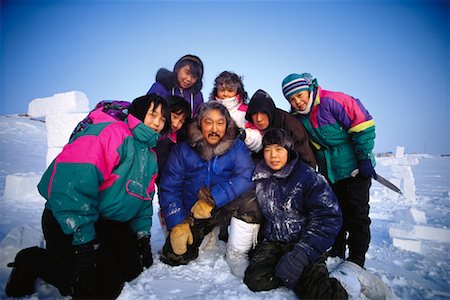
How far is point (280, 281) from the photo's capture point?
2.11m

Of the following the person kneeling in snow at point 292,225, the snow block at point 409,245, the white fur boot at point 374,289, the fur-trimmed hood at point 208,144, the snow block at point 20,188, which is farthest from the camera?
the snow block at point 20,188

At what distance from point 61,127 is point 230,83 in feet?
14.0

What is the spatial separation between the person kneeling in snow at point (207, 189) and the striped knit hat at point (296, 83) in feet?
2.58

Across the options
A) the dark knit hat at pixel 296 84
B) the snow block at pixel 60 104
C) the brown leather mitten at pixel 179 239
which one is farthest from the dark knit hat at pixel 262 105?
the snow block at pixel 60 104

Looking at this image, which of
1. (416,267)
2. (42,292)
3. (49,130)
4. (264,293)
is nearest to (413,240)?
(416,267)

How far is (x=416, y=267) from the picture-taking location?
3.05 meters

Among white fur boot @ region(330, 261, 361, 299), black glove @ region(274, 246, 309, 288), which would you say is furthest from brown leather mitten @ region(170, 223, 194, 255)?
white fur boot @ region(330, 261, 361, 299)

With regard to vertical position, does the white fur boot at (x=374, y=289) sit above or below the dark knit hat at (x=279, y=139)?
below

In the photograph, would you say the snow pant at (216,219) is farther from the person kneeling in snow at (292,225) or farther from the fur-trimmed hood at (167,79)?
the fur-trimmed hood at (167,79)

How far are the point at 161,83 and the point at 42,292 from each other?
252 centimetres

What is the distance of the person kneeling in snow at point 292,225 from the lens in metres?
1.96

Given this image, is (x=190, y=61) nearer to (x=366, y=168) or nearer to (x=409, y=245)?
(x=366, y=168)

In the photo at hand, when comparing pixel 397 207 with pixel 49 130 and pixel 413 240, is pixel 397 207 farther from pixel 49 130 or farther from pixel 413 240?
pixel 49 130

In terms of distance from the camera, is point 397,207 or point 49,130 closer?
point 49,130
